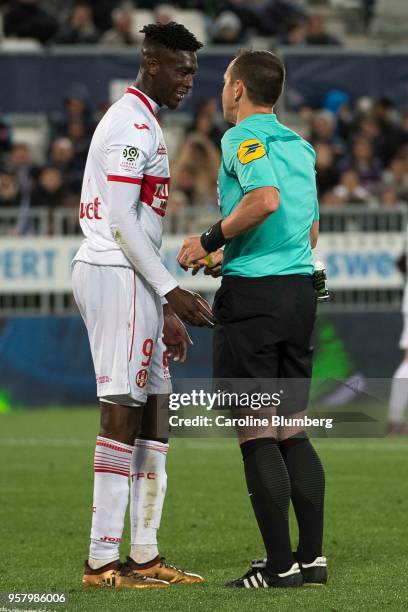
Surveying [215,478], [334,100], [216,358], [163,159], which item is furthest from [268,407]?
[334,100]

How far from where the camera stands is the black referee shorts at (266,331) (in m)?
6.19

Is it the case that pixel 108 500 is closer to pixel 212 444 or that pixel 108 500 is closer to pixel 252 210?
pixel 252 210

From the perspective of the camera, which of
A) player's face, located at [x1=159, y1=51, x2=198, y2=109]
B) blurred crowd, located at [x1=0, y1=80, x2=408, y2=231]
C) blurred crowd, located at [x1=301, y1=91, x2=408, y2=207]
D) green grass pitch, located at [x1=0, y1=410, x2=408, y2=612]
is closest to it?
green grass pitch, located at [x1=0, y1=410, x2=408, y2=612]

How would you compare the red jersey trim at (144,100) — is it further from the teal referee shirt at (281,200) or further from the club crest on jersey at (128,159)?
the teal referee shirt at (281,200)

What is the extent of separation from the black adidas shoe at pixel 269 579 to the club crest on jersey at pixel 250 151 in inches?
70.5

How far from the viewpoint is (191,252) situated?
6254mm

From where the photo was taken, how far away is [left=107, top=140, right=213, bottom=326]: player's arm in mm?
6273

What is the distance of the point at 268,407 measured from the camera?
20.4ft

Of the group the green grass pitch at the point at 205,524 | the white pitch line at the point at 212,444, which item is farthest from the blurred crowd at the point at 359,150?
the green grass pitch at the point at 205,524

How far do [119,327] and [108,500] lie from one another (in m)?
0.78

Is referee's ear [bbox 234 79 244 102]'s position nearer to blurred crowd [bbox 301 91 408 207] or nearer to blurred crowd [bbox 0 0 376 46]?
blurred crowd [bbox 301 91 408 207]

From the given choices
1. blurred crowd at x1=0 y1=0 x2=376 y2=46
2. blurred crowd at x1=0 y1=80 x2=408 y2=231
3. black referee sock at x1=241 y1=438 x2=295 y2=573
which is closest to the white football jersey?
black referee sock at x1=241 y1=438 x2=295 y2=573

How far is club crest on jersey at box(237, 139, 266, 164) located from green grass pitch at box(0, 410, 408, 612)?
1.86m

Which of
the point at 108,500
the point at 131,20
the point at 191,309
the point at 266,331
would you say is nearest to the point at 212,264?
the point at 191,309
